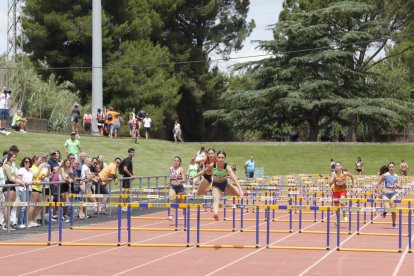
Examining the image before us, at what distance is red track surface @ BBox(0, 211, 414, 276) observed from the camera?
1391 centimetres

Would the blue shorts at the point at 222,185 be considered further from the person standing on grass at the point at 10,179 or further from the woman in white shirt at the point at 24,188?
the woman in white shirt at the point at 24,188

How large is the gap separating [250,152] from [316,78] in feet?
38.2

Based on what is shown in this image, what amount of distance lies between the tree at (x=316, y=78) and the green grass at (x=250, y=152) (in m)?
5.08

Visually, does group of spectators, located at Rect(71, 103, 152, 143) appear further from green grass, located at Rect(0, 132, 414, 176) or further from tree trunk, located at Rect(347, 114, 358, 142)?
tree trunk, located at Rect(347, 114, 358, 142)

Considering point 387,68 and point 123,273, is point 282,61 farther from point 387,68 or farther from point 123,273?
point 123,273

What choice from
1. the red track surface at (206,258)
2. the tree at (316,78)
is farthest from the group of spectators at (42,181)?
the tree at (316,78)

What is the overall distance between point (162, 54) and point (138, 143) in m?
16.1

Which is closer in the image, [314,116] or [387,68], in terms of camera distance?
[314,116]

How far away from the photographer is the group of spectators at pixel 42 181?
2048 cm

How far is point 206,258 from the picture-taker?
15.5m

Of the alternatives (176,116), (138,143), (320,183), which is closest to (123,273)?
(320,183)

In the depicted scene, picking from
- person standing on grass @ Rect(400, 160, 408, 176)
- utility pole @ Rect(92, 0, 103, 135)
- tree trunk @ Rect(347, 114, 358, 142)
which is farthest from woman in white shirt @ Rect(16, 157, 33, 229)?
tree trunk @ Rect(347, 114, 358, 142)

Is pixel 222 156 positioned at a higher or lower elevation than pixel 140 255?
higher

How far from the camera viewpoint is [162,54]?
65062mm
